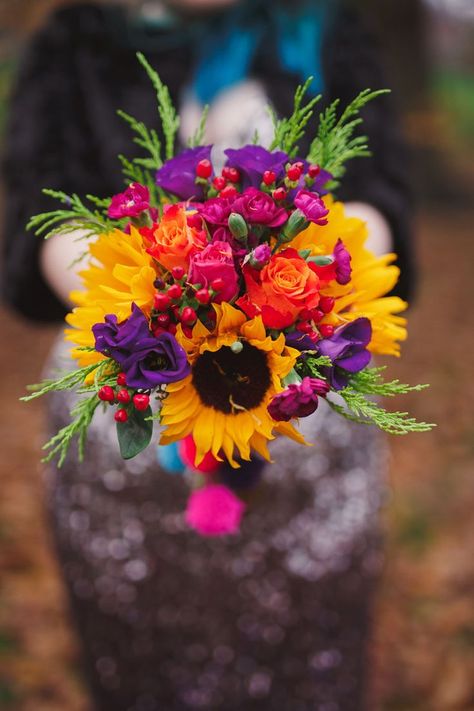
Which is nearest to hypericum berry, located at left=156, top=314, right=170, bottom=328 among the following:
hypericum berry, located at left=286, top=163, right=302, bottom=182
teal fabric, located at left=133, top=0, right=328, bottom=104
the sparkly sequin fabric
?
hypericum berry, located at left=286, top=163, right=302, bottom=182

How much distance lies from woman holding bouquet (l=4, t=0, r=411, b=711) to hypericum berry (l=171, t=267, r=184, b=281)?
2.51ft

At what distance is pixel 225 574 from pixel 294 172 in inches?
42.1

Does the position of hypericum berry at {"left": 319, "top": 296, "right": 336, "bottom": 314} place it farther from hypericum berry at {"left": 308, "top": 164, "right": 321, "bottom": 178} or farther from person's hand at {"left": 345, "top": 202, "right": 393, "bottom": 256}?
person's hand at {"left": 345, "top": 202, "right": 393, "bottom": 256}

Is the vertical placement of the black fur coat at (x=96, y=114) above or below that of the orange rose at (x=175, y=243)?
above

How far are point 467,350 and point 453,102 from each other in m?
8.36

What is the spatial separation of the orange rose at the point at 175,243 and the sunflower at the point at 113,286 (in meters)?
0.02

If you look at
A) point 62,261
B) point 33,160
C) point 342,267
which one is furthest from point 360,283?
point 33,160

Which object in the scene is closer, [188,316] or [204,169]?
[188,316]

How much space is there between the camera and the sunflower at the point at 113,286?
82cm

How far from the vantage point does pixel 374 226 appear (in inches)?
57.9

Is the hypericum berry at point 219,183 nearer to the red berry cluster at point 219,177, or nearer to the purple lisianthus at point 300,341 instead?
the red berry cluster at point 219,177

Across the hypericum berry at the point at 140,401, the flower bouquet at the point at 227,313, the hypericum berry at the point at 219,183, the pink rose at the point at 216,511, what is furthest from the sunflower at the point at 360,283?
Result: the pink rose at the point at 216,511

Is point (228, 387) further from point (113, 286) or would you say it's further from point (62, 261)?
point (62, 261)

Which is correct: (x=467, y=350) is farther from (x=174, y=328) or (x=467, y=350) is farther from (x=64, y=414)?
(x=174, y=328)
